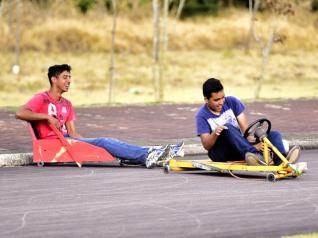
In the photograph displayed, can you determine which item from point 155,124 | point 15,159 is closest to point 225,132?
point 15,159

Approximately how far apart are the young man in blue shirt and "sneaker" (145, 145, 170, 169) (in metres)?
0.84

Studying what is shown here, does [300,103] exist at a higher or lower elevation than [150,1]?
lower

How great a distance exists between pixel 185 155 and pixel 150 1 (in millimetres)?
35004

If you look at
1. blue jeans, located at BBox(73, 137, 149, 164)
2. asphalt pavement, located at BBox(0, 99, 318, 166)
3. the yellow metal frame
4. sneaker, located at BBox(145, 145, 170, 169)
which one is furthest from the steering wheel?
asphalt pavement, located at BBox(0, 99, 318, 166)

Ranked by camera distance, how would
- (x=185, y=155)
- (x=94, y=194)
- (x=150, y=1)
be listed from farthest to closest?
(x=150, y=1) → (x=185, y=155) → (x=94, y=194)

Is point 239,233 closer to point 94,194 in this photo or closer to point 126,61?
point 94,194

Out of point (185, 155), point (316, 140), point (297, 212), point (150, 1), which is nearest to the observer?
point (297, 212)

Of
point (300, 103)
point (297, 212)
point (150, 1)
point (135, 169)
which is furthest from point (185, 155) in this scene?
point (150, 1)

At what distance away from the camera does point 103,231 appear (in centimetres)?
890

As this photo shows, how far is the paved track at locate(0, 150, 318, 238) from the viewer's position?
29.5 ft

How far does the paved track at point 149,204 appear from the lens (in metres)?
8.99

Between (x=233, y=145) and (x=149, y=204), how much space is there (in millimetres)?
2140

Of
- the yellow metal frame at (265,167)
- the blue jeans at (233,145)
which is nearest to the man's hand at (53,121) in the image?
the yellow metal frame at (265,167)

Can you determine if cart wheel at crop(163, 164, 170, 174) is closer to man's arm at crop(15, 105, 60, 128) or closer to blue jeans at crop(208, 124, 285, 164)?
blue jeans at crop(208, 124, 285, 164)
